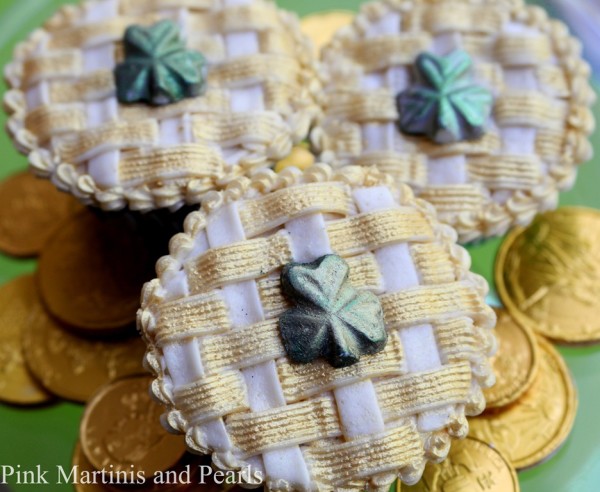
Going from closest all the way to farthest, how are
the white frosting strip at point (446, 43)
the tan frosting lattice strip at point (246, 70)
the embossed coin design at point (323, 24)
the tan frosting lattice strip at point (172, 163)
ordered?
the tan frosting lattice strip at point (172, 163), the tan frosting lattice strip at point (246, 70), the white frosting strip at point (446, 43), the embossed coin design at point (323, 24)

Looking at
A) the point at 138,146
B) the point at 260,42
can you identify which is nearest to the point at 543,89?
the point at 260,42

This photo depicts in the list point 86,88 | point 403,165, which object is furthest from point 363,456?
point 86,88

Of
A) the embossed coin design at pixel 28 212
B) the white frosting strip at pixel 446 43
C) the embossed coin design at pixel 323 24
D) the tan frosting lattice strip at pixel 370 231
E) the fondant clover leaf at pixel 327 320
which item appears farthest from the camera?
the embossed coin design at pixel 323 24

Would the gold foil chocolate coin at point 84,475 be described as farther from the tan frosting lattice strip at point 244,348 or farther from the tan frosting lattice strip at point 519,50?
the tan frosting lattice strip at point 519,50

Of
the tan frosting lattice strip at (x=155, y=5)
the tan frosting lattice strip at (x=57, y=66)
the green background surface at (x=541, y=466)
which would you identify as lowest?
the green background surface at (x=541, y=466)

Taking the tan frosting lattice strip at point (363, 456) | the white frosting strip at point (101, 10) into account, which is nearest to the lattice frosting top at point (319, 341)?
the tan frosting lattice strip at point (363, 456)

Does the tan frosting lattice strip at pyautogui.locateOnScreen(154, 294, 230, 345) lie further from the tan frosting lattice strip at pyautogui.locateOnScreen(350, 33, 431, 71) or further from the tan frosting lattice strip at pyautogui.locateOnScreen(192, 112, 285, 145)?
the tan frosting lattice strip at pyautogui.locateOnScreen(350, 33, 431, 71)

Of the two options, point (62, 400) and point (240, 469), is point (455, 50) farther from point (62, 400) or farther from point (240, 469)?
point (62, 400)

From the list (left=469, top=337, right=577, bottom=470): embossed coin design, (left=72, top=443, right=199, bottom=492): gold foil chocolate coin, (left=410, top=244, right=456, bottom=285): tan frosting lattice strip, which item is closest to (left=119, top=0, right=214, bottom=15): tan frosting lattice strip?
(left=410, top=244, right=456, bottom=285): tan frosting lattice strip
